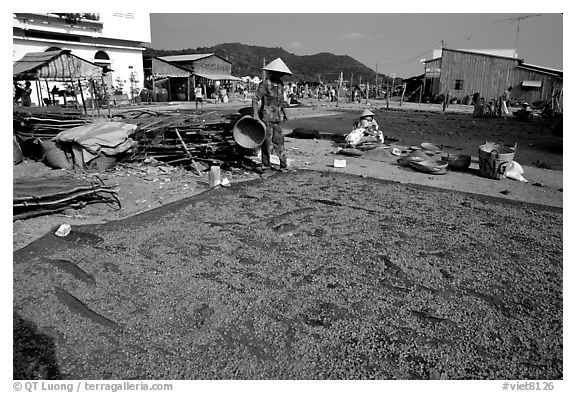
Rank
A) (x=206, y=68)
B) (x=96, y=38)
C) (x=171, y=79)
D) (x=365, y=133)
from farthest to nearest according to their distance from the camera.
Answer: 1. (x=206, y=68)
2. (x=171, y=79)
3. (x=96, y=38)
4. (x=365, y=133)

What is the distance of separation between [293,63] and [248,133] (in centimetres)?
6993

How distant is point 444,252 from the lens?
153 inches

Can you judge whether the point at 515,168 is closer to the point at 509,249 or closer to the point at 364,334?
the point at 509,249

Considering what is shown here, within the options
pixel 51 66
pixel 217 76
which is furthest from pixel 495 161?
pixel 217 76

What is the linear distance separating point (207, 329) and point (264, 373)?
54 cm

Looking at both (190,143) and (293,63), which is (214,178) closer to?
(190,143)

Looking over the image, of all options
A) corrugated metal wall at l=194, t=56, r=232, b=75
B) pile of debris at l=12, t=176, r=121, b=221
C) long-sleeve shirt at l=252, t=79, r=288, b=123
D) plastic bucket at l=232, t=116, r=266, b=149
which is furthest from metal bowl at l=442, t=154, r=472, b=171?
corrugated metal wall at l=194, t=56, r=232, b=75

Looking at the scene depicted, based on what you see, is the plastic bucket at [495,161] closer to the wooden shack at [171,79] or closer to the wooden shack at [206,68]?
the wooden shack at [171,79]

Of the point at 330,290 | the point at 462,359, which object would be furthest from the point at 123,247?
the point at 462,359

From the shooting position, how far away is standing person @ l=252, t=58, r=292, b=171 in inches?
266

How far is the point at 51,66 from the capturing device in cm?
1210

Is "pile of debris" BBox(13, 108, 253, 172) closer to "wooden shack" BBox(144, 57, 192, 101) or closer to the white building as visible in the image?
the white building

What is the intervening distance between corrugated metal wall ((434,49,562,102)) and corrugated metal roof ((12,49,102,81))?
2931cm

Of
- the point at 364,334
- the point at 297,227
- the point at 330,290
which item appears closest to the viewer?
the point at 364,334
